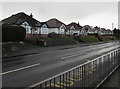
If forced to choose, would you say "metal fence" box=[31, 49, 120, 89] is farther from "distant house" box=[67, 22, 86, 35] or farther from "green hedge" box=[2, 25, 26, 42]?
"distant house" box=[67, 22, 86, 35]

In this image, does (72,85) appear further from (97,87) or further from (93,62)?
(93,62)

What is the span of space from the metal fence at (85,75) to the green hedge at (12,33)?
18378mm

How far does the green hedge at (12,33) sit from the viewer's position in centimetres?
2229

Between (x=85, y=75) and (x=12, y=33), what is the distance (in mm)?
20481

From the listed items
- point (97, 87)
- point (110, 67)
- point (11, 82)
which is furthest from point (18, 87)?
point (110, 67)

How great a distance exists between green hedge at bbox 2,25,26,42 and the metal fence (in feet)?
60.3

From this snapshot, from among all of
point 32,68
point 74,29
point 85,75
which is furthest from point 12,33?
point 74,29

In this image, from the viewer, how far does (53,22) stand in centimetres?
6619

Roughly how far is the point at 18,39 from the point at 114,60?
63.1 ft

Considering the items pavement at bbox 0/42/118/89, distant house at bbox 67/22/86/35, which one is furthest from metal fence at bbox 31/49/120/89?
distant house at bbox 67/22/86/35

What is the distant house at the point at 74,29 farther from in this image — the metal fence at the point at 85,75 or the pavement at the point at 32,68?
the metal fence at the point at 85,75

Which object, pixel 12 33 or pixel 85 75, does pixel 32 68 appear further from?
pixel 12 33

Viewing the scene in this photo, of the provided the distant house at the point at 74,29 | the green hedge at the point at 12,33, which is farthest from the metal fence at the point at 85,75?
the distant house at the point at 74,29

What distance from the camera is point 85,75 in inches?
200
